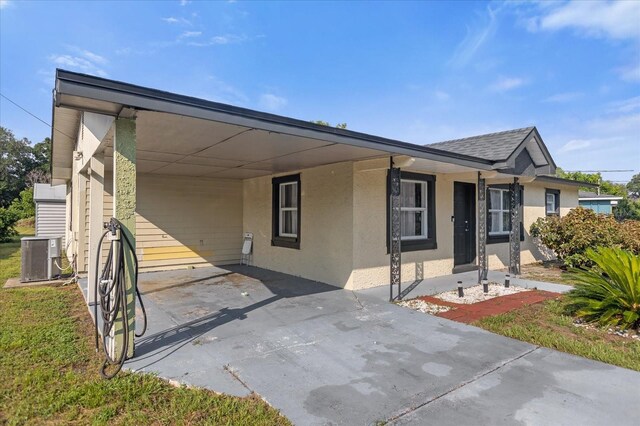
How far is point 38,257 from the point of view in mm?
7398

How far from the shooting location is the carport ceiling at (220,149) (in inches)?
159

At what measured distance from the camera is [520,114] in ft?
56.7

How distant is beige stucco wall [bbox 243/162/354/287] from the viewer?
670cm

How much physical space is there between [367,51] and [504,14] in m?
4.80

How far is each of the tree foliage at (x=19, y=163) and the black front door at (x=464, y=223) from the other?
41876 millimetres

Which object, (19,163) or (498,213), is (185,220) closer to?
(498,213)

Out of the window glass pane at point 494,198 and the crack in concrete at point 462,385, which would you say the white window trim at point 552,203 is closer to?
the window glass pane at point 494,198

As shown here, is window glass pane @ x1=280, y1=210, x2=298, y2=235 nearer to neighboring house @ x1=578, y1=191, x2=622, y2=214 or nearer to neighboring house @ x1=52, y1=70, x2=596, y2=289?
neighboring house @ x1=52, y1=70, x2=596, y2=289

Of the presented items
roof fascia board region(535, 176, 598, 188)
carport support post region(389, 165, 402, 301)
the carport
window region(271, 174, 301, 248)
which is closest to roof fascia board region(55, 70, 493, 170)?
the carport

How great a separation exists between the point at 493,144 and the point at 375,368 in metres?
6.94

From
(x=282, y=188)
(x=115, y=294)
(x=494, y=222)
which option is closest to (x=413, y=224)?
(x=282, y=188)

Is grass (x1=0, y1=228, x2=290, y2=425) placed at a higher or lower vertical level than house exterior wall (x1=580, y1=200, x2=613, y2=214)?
lower

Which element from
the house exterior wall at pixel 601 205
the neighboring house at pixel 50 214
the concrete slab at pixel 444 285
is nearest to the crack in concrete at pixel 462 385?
the concrete slab at pixel 444 285

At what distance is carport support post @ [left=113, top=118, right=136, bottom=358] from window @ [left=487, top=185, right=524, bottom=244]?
28.1ft
